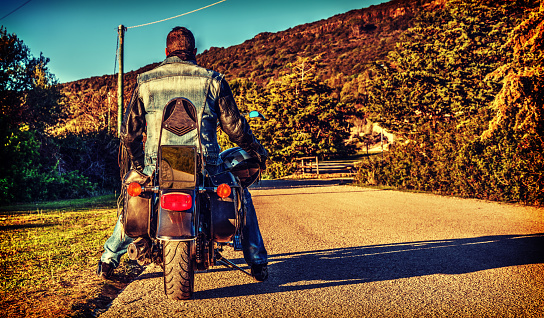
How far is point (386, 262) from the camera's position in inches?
225

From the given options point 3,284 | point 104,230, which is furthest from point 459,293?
point 104,230

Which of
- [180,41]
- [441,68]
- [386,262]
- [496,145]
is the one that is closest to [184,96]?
[180,41]

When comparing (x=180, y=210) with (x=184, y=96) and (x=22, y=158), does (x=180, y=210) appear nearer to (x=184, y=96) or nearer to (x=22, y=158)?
(x=184, y=96)

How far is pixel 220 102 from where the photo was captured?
4.04 m

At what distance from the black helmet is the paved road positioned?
105cm

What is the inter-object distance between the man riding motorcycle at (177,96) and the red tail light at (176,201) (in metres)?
0.44

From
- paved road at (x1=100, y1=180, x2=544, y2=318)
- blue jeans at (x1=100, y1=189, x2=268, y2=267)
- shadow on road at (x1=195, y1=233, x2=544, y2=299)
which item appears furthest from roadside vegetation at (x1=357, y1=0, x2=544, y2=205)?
blue jeans at (x1=100, y1=189, x2=268, y2=267)

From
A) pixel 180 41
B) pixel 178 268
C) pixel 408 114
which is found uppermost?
pixel 408 114

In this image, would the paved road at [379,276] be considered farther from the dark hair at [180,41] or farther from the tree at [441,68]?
the tree at [441,68]

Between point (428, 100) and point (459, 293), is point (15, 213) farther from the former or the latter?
point (428, 100)

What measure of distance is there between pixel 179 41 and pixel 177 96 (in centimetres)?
59

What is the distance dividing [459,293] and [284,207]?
890 cm

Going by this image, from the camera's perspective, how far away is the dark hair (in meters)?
4.20

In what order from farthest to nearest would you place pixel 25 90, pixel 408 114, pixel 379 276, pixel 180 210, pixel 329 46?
pixel 329 46, pixel 408 114, pixel 25 90, pixel 379 276, pixel 180 210
